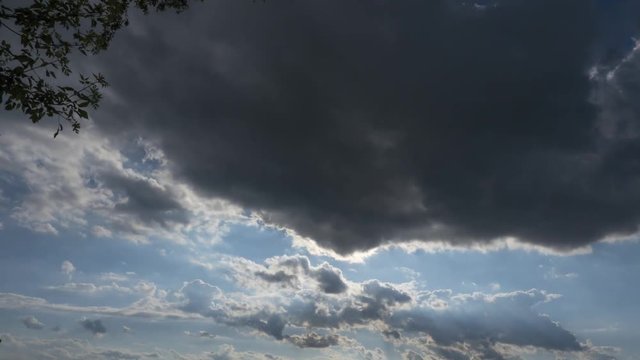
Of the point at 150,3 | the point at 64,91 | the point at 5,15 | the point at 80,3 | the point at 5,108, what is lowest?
the point at 5,108

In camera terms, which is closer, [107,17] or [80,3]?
[80,3]

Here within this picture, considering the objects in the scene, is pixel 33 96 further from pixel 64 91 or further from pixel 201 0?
pixel 201 0

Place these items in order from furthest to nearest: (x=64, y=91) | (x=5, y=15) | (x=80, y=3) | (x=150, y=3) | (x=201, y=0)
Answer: (x=201, y=0), (x=150, y=3), (x=80, y=3), (x=64, y=91), (x=5, y=15)

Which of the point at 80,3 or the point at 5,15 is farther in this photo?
the point at 80,3

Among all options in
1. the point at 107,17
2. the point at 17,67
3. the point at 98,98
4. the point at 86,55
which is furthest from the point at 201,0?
the point at 17,67

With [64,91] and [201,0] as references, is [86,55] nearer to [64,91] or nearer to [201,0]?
[64,91]

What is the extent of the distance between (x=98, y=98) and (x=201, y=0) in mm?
6544

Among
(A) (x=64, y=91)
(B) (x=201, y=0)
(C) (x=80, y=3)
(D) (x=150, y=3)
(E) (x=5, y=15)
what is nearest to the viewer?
(E) (x=5, y=15)

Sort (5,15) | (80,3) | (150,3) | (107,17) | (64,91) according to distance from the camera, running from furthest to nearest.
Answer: (150,3), (107,17), (80,3), (64,91), (5,15)

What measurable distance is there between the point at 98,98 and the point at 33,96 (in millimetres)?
1537

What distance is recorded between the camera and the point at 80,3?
14594 millimetres

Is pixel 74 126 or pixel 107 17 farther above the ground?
pixel 107 17

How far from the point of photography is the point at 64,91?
13.6m

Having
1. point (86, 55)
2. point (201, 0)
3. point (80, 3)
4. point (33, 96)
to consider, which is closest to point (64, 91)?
point (33, 96)
